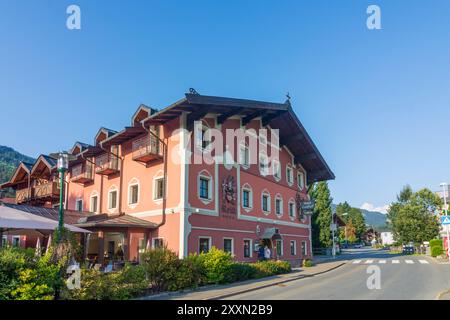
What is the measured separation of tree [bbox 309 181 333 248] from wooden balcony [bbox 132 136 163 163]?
27.4 metres

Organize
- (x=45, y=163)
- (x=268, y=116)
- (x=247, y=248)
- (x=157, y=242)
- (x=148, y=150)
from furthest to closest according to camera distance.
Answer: (x=45, y=163) → (x=268, y=116) → (x=247, y=248) → (x=148, y=150) → (x=157, y=242)

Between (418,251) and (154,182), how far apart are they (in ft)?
135

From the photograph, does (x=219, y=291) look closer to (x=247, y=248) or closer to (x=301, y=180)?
(x=247, y=248)

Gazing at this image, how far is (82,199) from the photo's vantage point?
27641 mm

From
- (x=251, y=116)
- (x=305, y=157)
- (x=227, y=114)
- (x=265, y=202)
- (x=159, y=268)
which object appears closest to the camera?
(x=159, y=268)

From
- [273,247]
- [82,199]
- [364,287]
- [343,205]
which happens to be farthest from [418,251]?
[343,205]

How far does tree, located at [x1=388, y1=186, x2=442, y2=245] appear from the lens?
50125mm

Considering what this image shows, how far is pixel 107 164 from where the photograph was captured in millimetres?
24719

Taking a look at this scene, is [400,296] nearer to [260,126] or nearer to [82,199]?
[260,126]

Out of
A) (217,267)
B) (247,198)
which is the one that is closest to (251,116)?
(247,198)

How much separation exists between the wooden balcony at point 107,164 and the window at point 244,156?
26.2 ft

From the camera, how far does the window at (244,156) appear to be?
24.6 metres

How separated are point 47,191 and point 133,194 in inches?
357

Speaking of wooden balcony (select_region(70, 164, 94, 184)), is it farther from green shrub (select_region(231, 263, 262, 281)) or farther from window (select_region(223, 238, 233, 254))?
green shrub (select_region(231, 263, 262, 281))
